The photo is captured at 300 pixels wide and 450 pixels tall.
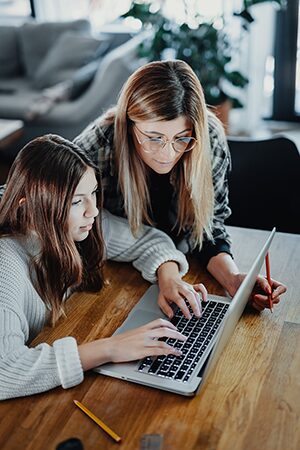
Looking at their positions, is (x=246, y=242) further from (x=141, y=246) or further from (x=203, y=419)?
(x=203, y=419)

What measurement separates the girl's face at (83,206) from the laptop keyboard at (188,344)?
289 millimetres

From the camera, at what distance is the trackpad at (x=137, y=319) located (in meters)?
1.46

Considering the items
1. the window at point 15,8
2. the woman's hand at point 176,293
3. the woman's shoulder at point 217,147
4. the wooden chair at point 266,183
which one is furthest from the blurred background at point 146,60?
the woman's hand at point 176,293

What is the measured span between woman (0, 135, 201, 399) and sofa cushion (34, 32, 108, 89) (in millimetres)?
2855

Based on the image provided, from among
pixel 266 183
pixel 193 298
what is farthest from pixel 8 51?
pixel 193 298

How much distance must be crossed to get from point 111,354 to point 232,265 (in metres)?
0.45

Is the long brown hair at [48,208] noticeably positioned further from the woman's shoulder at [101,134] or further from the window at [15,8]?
the window at [15,8]

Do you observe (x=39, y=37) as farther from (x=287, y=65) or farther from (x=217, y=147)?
(x=217, y=147)

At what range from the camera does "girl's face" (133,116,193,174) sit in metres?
1.60

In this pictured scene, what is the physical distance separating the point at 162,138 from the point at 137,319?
0.45 meters

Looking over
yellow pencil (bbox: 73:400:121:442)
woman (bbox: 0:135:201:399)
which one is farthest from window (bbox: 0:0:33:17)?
yellow pencil (bbox: 73:400:121:442)

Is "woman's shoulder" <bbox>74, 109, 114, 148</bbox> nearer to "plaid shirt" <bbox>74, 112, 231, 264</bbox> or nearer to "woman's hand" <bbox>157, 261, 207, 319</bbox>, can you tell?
"plaid shirt" <bbox>74, 112, 231, 264</bbox>

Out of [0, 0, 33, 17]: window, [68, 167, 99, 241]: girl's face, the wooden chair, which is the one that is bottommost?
[0, 0, 33, 17]: window

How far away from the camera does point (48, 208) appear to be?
55.3 inches
